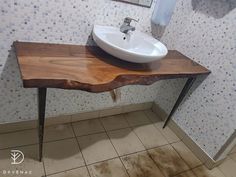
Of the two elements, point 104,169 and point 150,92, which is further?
point 150,92

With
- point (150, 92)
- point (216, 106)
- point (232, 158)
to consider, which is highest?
point (216, 106)

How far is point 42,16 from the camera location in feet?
3.87

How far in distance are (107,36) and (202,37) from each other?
783 millimetres

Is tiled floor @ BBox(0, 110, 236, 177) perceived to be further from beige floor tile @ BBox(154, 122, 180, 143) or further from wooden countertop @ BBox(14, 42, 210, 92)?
wooden countertop @ BBox(14, 42, 210, 92)

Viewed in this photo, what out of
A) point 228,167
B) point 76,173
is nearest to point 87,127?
point 76,173

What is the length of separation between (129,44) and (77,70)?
20.1 inches

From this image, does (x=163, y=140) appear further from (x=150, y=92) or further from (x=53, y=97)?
(x=53, y=97)

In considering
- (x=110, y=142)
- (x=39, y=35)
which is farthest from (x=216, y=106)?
(x=39, y=35)

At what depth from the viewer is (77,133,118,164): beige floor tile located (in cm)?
152

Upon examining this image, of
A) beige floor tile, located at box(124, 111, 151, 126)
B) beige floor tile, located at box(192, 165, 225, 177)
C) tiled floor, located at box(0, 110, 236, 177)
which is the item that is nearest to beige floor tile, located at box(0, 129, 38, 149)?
tiled floor, located at box(0, 110, 236, 177)

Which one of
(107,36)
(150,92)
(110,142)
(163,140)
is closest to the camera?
(107,36)

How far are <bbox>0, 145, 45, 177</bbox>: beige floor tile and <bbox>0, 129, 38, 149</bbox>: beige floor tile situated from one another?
45mm

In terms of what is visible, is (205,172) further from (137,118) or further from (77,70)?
(77,70)

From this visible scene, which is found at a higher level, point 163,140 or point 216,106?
point 216,106
